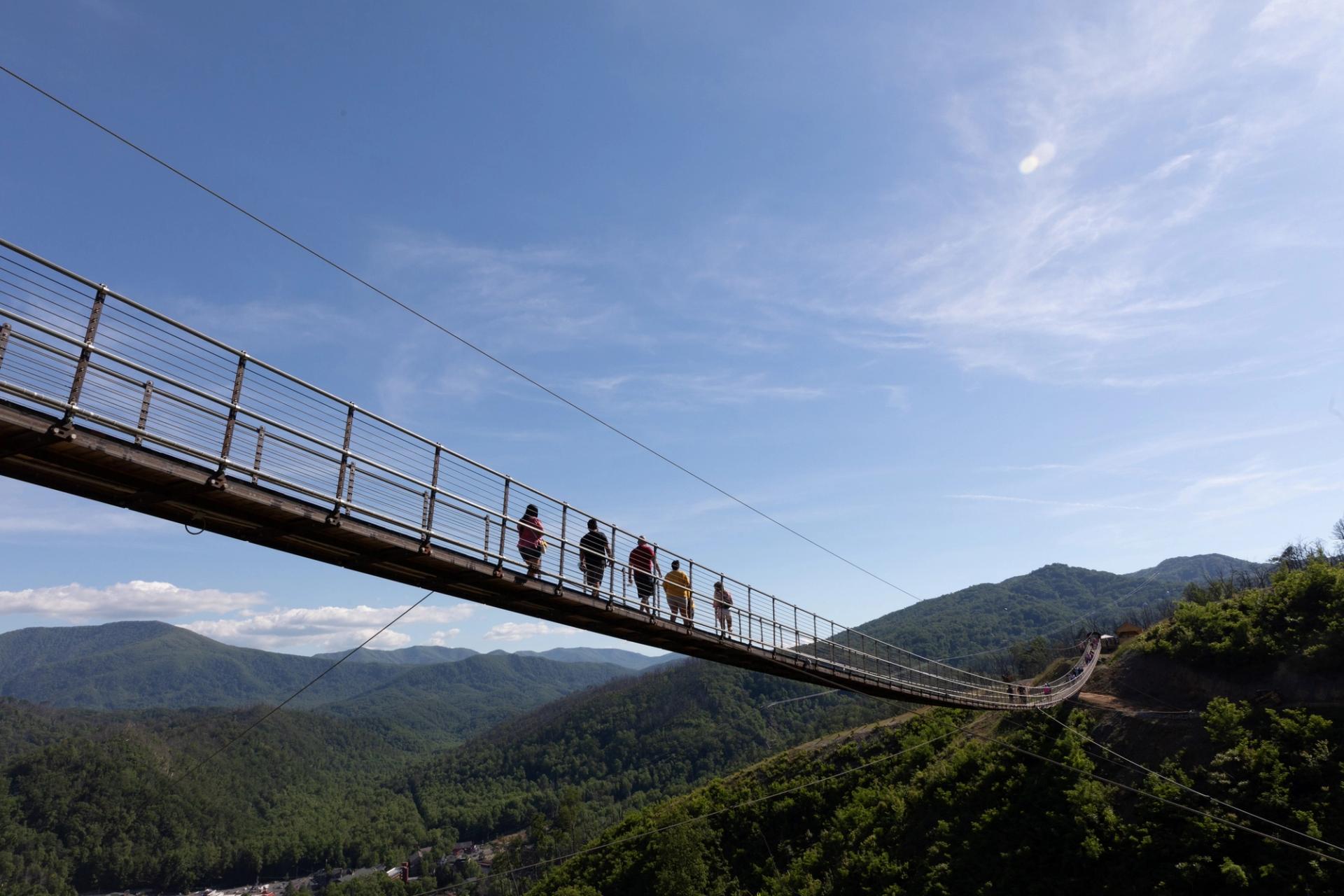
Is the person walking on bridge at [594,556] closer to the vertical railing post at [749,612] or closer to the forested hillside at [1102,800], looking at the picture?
the vertical railing post at [749,612]

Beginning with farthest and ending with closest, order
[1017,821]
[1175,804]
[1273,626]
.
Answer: [1273,626] → [1017,821] → [1175,804]

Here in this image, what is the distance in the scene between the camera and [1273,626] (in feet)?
78.7

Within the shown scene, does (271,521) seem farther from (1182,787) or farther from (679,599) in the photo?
(1182,787)

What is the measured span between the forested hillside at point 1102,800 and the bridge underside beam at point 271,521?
537 inches

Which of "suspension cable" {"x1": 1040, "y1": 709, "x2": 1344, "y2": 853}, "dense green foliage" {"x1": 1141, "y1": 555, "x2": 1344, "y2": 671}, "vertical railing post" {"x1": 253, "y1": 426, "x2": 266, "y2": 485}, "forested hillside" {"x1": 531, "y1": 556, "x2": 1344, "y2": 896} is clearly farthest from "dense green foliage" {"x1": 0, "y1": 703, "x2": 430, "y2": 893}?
"vertical railing post" {"x1": 253, "y1": 426, "x2": 266, "y2": 485}

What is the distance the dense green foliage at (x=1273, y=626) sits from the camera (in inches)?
850

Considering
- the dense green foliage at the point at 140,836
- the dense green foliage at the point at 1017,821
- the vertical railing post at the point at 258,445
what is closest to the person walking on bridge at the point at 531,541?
the vertical railing post at the point at 258,445

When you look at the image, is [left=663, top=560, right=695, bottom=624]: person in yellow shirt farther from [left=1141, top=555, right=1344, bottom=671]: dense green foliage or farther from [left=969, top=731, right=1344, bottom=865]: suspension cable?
[left=1141, top=555, right=1344, bottom=671]: dense green foliage

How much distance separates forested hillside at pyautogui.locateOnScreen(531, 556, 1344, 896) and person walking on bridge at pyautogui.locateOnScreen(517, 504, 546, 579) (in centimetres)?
1687

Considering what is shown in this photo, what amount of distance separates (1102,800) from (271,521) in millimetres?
22757

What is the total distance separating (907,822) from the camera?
27.4m

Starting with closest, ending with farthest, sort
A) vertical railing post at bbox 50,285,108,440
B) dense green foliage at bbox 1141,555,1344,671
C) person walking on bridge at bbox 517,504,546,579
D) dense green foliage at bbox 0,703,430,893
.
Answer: vertical railing post at bbox 50,285,108,440, person walking on bridge at bbox 517,504,546,579, dense green foliage at bbox 1141,555,1344,671, dense green foliage at bbox 0,703,430,893

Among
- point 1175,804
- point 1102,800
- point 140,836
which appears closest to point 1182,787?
point 1175,804

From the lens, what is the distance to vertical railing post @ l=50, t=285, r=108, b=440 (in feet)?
22.5
